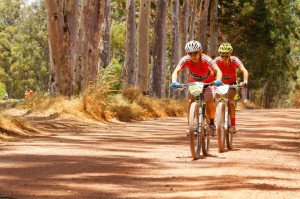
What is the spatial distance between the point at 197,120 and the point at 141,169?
6.48ft

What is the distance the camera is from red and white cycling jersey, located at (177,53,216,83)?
12.2 m

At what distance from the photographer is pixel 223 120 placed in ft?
43.8

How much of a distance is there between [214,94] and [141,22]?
19870 mm

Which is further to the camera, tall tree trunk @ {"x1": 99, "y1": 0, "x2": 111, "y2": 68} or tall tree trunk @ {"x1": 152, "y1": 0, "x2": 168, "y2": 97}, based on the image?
tall tree trunk @ {"x1": 99, "y1": 0, "x2": 111, "y2": 68}

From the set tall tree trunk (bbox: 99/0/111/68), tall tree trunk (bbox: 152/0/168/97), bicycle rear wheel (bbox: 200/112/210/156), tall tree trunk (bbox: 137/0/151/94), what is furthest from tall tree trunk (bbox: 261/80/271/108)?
bicycle rear wheel (bbox: 200/112/210/156)

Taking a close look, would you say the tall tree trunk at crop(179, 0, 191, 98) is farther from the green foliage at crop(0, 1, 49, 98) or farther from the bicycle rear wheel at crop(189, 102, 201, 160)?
the green foliage at crop(0, 1, 49, 98)

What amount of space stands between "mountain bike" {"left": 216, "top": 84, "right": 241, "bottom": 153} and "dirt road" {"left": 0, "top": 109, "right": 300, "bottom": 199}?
25 cm

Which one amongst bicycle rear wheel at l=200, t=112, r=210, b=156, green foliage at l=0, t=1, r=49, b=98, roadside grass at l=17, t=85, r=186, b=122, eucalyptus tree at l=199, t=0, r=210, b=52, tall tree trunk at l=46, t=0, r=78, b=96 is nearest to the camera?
bicycle rear wheel at l=200, t=112, r=210, b=156

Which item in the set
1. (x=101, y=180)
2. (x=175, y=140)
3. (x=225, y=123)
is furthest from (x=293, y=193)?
(x=175, y=140)

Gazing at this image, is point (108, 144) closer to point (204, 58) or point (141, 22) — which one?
point (204, 58)

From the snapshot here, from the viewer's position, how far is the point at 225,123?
1351cm

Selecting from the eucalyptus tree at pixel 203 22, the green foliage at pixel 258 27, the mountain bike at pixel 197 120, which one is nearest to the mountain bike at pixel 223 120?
the mountain bike at pixel 197 120

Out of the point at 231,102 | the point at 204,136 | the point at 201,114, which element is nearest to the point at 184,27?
the point at 231,102

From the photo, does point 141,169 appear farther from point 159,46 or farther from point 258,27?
point 258,27
